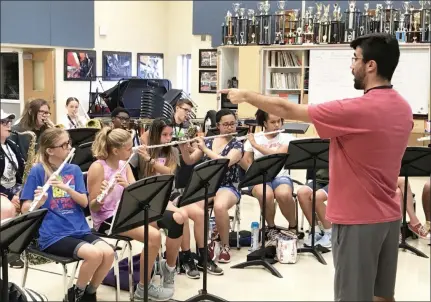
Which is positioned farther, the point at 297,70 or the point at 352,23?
the point at 297,70

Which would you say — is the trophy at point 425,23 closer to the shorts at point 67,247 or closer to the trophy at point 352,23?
the trophy at point 352,23

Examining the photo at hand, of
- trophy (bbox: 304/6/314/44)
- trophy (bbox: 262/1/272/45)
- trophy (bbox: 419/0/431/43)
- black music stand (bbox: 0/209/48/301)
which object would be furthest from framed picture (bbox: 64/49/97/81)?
black music stand (bbox: 0/209/48/301)

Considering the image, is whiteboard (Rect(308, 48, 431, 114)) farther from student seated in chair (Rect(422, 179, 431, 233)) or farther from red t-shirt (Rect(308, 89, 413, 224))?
red t-shirt (Rect(308, 89, 413, 224))

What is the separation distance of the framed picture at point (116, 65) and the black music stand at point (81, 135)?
6.71 meters

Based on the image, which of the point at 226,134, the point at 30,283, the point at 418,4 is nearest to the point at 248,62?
the point at 418,4

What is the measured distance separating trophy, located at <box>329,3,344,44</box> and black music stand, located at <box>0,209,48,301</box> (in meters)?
7.35

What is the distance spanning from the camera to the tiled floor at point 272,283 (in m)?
3.92

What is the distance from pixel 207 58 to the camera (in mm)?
11367

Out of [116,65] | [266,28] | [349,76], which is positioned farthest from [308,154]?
[116,65]

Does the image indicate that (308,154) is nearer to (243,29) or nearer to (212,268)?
(212,268)

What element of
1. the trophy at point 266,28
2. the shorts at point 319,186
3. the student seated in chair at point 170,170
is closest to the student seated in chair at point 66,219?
the student seated in chair at point 170,170

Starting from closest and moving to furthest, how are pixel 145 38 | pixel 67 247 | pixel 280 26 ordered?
pixel 67 247 < pixel 280 26 < pixel 145 38

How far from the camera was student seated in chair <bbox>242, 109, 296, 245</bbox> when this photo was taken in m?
4.81

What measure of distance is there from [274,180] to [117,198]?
1.65m
